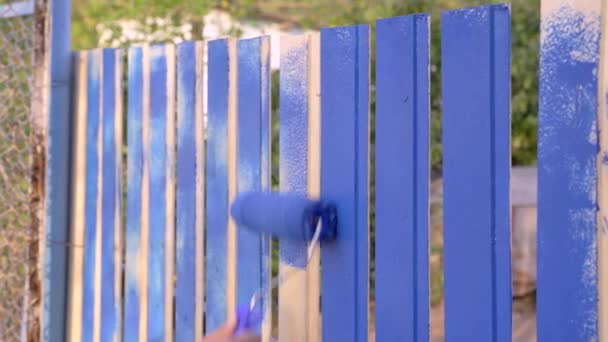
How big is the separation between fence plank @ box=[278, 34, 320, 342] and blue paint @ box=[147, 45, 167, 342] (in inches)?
25.4

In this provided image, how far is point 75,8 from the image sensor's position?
7.66 m

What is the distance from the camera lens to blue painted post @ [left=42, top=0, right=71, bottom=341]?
13.1ft

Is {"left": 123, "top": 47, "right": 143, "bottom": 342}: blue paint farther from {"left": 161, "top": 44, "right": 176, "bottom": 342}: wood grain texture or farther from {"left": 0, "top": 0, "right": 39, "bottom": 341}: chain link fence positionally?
{"left": 0, "top": 0, "right": 39, "bottom": 341}: chain link fence

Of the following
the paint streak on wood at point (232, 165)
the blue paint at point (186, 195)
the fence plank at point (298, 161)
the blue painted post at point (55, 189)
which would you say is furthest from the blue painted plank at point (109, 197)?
the fence plank at point (298, 161)

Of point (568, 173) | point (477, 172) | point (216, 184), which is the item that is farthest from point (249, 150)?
point (568, 173)

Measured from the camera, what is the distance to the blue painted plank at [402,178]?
2.63 meters

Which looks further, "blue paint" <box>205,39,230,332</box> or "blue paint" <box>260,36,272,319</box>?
"blue paint" <box>205,39,230,332</box>

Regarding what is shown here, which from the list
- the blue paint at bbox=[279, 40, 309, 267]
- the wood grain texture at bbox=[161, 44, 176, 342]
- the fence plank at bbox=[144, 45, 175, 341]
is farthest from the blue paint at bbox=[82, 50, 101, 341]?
the blue paint at bbox=[279, 40, 309, 267]

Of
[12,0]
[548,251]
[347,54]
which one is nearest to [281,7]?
[12,0]

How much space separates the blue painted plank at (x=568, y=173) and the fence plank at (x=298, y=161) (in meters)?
0.83

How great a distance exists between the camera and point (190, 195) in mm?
3422

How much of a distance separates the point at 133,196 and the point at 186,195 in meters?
0.34

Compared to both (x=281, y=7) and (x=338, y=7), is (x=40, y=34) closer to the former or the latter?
(x=338, y=7)

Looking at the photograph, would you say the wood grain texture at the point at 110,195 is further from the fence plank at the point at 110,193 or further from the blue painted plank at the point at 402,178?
the blue painted plank at the point at 402,178
